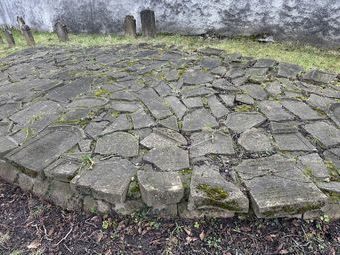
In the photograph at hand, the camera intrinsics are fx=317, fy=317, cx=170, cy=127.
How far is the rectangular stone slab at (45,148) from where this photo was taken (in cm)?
271

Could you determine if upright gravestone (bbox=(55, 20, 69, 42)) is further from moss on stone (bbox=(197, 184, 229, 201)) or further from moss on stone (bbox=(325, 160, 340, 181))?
moss on stone (bbox=(325, 160, 340, 181))

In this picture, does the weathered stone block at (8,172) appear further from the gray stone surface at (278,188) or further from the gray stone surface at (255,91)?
the gray stone surface at (255,91)

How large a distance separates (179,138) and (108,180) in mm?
796

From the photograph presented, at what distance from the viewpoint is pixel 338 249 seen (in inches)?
86.8

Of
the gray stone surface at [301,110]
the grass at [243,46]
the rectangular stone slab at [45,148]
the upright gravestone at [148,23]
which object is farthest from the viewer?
the upright gravestone at [148,23]

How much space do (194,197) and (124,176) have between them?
59 centimetres

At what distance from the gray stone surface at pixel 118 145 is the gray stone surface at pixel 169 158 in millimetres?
158

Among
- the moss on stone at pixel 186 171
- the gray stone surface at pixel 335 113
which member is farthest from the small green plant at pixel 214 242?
the gray stone surface at pixel 335 113

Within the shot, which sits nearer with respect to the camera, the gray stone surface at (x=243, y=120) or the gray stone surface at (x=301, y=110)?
the gray stone surface at (x=243, y=120)

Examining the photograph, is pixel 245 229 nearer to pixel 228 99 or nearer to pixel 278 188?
pixel 278 188

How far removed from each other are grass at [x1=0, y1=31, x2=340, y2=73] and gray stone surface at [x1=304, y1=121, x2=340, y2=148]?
1637mm

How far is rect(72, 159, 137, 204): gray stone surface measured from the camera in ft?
7.77

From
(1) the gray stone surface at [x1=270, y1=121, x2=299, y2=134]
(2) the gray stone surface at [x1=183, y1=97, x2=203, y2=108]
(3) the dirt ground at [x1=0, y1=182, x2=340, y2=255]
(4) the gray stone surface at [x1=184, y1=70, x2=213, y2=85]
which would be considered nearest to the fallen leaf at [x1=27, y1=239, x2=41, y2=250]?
(3) the dirt ground at [x1=0, y1=182, x2=340, y2=255]

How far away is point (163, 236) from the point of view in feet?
7.65
